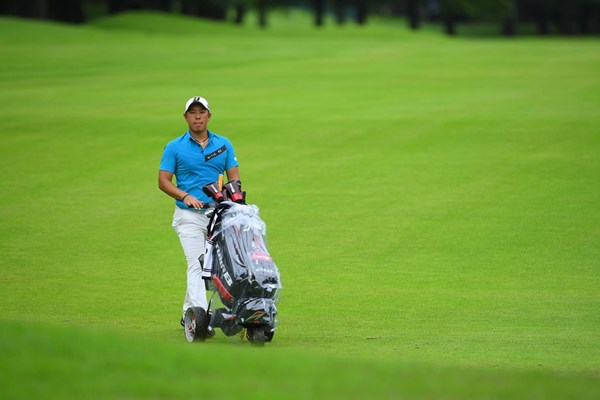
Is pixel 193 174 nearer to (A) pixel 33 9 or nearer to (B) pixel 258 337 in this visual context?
(B) pixel 258 337

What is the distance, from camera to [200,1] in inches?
3406

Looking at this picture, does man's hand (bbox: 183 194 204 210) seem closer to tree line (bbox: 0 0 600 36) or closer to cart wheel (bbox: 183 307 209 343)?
cart wheel (bbox: 183 307 209 343)

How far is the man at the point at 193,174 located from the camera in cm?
1081

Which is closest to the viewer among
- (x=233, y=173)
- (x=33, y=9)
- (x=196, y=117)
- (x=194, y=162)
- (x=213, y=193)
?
(x=213, y=193)

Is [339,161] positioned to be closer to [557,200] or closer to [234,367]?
[557,200]

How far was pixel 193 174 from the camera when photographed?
35.8ft

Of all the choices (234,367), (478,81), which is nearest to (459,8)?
(478,81)

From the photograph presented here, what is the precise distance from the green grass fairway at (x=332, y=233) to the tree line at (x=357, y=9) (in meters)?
44.0

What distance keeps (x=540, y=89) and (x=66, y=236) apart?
19.1 m

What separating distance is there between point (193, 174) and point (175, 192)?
29 cm

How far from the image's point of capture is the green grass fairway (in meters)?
7.06

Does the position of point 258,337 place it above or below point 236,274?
below

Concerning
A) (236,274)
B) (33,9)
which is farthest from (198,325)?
(33,9)

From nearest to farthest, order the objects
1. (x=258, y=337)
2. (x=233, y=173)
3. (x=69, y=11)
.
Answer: (x=258, y=337)
(x=233, y=173)
(x=69, y=11)
